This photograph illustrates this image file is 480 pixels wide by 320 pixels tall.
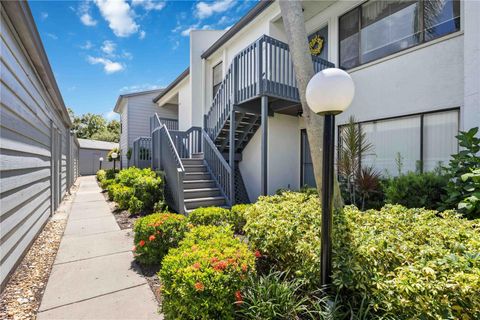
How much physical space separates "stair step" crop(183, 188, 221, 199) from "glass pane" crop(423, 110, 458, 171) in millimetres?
5123

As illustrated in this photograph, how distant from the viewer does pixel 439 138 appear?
5016 millimetres

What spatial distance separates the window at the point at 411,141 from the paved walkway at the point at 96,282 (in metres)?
5.62

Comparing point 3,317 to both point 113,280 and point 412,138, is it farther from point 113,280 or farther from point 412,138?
point 412,138

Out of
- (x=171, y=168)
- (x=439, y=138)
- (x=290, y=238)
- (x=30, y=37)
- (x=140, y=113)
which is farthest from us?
(x=140, y=113)

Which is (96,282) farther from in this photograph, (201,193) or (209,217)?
(201,193)

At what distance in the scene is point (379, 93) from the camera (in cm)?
599

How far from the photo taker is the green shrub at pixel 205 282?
2.12 meters

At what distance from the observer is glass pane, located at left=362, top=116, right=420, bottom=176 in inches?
212

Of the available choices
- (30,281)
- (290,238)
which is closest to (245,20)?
(290,238)

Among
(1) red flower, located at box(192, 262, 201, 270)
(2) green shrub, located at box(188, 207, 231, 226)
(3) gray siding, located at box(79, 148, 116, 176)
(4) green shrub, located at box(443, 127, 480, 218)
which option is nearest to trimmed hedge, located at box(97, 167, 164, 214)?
(2) green shrub, located at box(188, 207, 231, 226)

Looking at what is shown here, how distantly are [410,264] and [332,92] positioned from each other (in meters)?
1.62

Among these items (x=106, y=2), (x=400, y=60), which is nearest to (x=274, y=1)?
(x=400, y=60)

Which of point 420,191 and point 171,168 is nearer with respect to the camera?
point 420,191

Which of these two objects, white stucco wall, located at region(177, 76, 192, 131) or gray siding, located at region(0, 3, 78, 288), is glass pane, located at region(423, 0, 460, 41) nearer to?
gray siding, located at region(0, 3, 78, 288)
